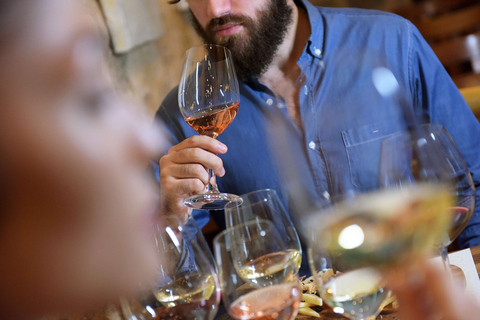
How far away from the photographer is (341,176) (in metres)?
0.43

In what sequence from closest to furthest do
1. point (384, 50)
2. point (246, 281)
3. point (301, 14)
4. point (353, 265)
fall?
1. point (353, 265)
2. point (246, 281)
3. point (384, 50)
4. point (301, 14)

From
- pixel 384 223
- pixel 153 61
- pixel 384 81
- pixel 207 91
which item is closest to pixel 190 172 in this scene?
pixel 207 91

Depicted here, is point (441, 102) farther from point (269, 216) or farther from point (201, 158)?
point (269, 216)

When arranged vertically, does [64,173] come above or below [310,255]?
below

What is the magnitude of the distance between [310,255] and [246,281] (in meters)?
0.09

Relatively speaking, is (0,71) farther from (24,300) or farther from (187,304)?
(187,304)

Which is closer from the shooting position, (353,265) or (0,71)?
(353,265)

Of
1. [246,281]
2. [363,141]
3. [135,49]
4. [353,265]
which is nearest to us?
[353,265]

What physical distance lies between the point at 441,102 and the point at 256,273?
3.08 feet

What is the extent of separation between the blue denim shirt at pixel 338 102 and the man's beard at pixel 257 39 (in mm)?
56

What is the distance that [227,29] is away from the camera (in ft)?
4.34

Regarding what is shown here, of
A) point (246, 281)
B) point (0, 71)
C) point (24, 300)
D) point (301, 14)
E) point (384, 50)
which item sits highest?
point (0, 71)

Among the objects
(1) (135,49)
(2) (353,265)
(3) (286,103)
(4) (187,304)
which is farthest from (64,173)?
(2) (353,265)

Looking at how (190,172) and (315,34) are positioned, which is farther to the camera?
(315,34)
